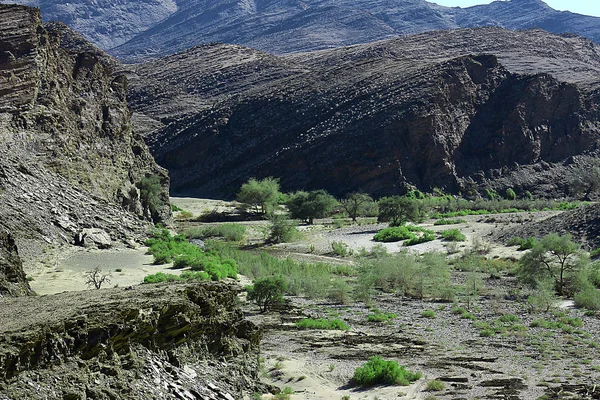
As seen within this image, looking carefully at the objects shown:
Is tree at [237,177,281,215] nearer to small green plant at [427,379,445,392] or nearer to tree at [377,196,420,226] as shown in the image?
tree at [377,196,420,226]

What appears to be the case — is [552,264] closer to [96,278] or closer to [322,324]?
[322,324]

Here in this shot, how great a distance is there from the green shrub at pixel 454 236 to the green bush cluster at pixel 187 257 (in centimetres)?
1658

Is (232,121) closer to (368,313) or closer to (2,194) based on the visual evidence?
(2,194)

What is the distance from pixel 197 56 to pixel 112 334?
124517 mm

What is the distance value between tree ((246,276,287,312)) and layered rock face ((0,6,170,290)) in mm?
8433

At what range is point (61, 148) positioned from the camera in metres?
38.6

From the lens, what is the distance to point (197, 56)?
131000mm

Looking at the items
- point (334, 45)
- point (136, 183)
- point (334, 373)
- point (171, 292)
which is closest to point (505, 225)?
point (136, 183)

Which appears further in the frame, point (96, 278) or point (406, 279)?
point (406, 279)

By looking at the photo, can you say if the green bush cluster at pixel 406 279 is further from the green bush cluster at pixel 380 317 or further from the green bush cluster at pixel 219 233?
the green bush cluster at pixel 219 233

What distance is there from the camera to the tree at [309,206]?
61.4m

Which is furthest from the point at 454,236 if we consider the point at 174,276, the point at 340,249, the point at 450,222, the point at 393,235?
the point at 174,276

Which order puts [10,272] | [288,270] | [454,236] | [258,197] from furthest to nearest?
[258,197], [454,236], [288,270], [10,272]

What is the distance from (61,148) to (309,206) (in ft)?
85.7
